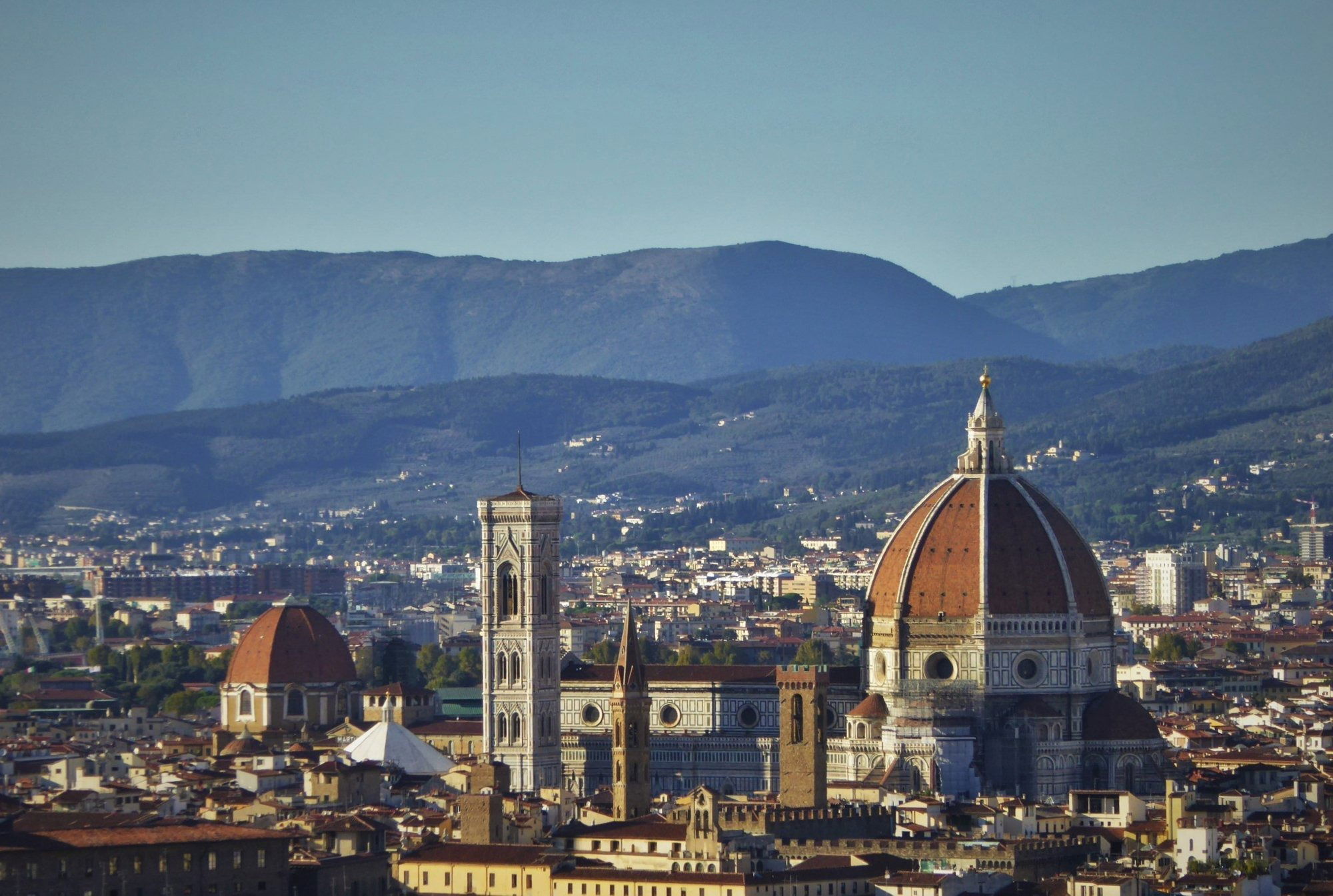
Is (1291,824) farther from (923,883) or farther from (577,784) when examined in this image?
(577,784)

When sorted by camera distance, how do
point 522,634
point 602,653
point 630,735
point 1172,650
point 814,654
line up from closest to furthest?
point 630,735 < point 522,634 < point 814,654 < point 602,653 < point 1172,650

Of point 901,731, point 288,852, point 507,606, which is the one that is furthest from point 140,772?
point 288,852

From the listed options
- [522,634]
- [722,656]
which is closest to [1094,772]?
[522,634]

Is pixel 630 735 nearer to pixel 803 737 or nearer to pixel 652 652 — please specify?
pixel 803 737

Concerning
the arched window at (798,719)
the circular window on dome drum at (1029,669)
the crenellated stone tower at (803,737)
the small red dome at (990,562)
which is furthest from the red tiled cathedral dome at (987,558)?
the arched window at (798,719)

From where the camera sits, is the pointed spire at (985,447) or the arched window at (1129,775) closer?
the arched window at (1129,775)

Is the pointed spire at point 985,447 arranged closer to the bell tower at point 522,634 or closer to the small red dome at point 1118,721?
the small red dome at point 1118,721
